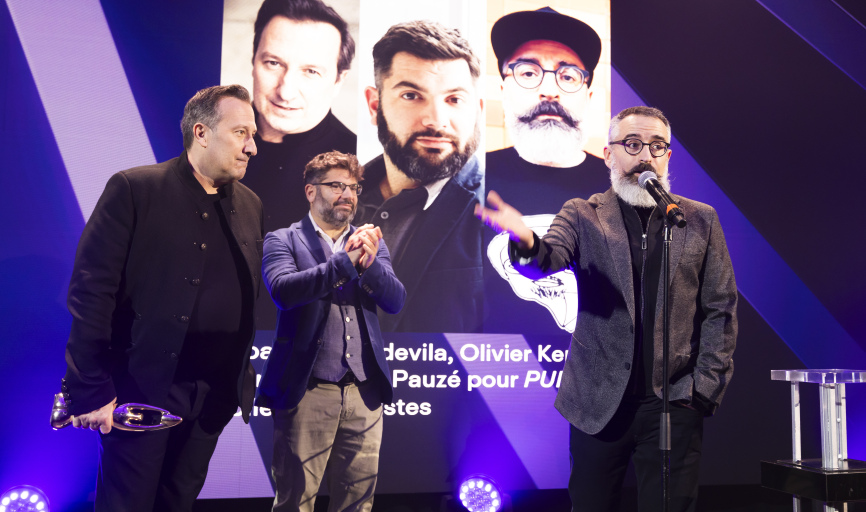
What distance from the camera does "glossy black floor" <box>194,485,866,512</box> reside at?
3846 millimetres

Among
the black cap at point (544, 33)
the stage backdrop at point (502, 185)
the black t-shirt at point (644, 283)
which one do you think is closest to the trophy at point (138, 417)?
the black t-shirt at point (644, 283)

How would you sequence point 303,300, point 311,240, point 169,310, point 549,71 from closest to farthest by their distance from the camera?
point 169,310 → point 303,300 → point 311,240 → point 549,71

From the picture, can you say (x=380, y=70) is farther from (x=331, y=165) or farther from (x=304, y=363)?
(x=304, y=363)

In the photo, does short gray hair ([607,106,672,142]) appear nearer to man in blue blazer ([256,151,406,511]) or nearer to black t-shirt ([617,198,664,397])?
black t-shirt ([617,198,664,397])

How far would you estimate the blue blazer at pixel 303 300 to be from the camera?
283 centimetres

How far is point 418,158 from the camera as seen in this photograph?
13.6ft

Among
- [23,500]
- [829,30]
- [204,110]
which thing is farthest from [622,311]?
[829,30]

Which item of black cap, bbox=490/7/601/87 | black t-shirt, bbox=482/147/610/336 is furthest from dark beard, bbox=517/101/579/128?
black cap, bbox=490/7/601/87

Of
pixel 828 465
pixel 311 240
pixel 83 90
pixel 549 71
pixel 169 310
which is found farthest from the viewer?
pixel 549 71

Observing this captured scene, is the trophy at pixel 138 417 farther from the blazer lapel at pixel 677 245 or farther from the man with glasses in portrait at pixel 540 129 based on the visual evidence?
the man with glasses in portrait at pixel 540 129

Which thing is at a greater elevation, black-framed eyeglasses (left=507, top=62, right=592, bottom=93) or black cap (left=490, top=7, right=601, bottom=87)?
black cap (left=490, top=7, right=601, bottom=87)

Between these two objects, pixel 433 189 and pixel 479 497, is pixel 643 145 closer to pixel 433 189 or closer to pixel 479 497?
pixel 433 189

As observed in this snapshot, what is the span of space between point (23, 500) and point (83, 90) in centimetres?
240

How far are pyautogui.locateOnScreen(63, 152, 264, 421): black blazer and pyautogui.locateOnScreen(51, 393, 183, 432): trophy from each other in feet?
0.20
